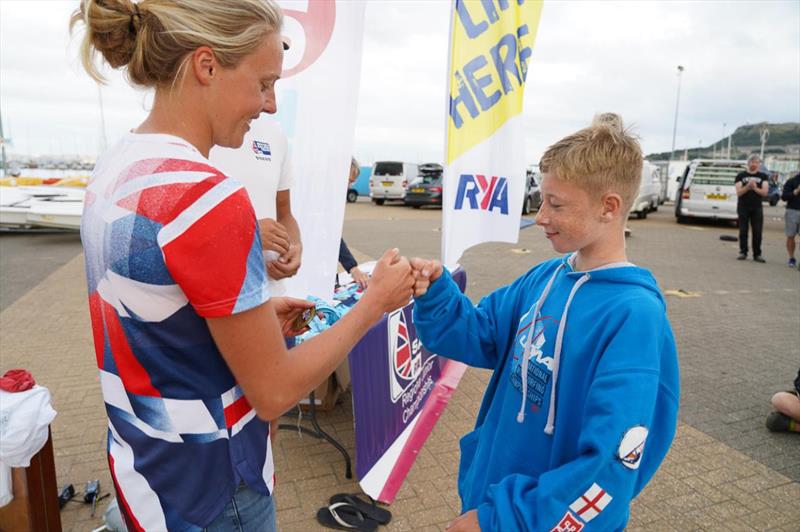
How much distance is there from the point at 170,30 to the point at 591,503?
136cm

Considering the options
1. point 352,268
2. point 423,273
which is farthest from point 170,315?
point 352,268

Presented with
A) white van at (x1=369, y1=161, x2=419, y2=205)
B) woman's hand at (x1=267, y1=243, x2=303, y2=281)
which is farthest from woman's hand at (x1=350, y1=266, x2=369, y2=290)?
white van at (x1=369, y1=161, x2=419, y2=205)

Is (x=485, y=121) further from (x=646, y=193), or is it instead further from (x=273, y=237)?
(x=646, y=193)

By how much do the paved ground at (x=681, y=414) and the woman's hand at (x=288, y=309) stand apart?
5.38 ft

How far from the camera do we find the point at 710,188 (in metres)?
17.0

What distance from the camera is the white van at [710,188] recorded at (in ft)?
54.5

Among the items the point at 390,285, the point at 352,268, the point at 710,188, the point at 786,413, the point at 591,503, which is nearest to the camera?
the point at 591,503

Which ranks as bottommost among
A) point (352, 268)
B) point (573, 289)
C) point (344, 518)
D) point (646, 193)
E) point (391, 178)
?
point (344, 518)

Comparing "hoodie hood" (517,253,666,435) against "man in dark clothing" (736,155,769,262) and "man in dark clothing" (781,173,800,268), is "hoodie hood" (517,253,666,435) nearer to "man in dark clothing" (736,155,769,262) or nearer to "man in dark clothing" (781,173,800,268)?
"man in dark clothing" (781,173,800,268)

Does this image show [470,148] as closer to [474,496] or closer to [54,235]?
[474,496]

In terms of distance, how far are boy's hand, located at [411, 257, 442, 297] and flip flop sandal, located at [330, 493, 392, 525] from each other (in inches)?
68.9

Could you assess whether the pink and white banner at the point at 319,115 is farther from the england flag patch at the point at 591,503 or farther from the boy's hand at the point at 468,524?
the england flag patch at the point at 591,503

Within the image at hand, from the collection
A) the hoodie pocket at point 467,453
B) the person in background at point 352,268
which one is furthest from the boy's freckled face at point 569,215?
the person in background at point 352,268

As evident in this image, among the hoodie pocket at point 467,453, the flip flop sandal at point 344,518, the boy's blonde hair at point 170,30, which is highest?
the boy's blonde hair at point 170,30
